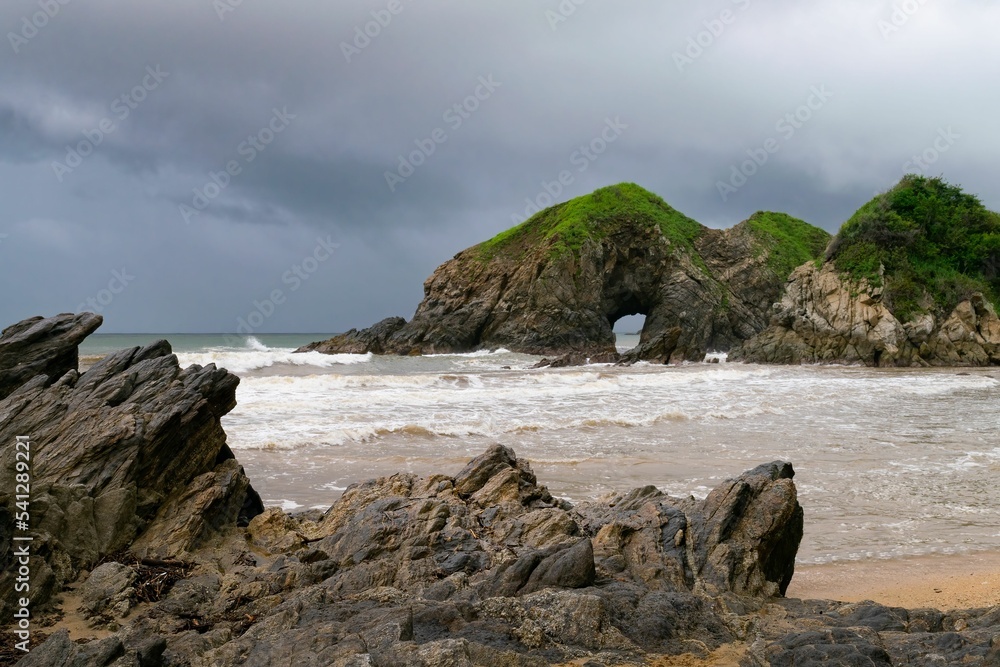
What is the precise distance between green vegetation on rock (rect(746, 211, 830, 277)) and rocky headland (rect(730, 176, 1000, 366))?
15.9 metres

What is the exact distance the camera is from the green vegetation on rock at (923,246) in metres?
39.8

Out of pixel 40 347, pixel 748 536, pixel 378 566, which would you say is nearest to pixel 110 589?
pixel 378 566

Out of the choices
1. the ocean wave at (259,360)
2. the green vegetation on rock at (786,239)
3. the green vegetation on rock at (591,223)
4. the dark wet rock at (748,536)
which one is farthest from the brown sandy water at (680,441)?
the green vegetation on rock at (786,239)

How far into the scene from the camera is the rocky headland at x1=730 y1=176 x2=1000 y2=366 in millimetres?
37562

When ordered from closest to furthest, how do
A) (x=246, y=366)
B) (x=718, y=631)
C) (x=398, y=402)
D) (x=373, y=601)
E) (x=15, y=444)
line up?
1. (x=718, y=631)
2. (x=373, y=601)
3. (x=15, y=444)
4. (x=398, y=402)
5. (x=246, y=366)

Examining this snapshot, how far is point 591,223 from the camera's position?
55844 mm

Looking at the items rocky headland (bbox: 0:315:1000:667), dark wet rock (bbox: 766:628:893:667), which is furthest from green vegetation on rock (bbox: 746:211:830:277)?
dark wet rock (bbox: 766:628:893:667)

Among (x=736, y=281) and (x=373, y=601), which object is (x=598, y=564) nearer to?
(x=373, y=601)

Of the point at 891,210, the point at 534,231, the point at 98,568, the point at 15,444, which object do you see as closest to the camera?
the point at 98,568

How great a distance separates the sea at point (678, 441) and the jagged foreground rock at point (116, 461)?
1714 millimetres

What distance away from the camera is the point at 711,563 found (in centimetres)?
473

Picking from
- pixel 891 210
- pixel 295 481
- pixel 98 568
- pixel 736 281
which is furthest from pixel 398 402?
pixel 736 281

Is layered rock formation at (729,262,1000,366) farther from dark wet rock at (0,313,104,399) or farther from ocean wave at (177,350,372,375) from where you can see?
dark wet rock at (0,313,104,399)

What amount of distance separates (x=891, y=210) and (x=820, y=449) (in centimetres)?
3901
